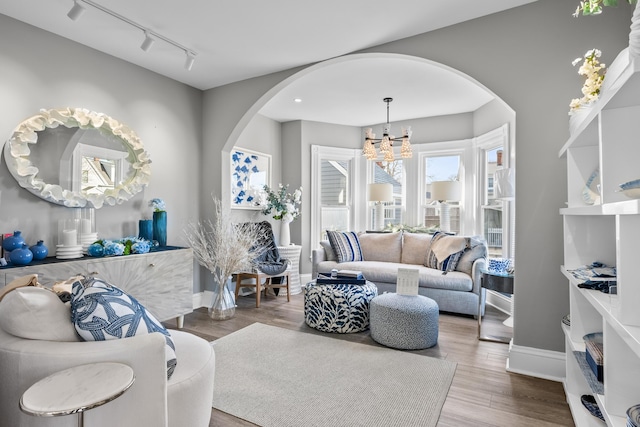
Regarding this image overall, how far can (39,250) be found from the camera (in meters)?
2.63

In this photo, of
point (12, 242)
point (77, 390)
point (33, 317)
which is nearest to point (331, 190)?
point (12, 242)

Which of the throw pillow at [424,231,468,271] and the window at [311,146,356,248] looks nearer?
the throw pillow at [424,231,468,271]

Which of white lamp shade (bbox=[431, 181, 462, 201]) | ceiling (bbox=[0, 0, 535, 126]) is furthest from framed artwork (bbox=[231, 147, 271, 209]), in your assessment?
white lamp shade (bbox=[431, 181, 462, 201])

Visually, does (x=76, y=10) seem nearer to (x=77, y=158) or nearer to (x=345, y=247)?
(x=77, y=158)

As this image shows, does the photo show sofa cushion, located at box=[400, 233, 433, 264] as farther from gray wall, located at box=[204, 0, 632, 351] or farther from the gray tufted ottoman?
gray wall, located at box=[204, 0, 632, 351]

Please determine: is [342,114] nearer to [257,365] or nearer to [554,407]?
[257,365]

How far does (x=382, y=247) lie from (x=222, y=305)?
2.41 m

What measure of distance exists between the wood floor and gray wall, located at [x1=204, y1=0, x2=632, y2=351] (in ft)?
1.10

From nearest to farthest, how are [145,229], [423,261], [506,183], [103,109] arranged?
[506,183]
[103,109]
[145,229]
[423,261]

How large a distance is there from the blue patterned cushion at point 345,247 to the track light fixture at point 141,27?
113 inches

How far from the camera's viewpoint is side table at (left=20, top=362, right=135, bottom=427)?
1018mm

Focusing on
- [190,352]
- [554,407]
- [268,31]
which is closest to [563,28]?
[268,31]

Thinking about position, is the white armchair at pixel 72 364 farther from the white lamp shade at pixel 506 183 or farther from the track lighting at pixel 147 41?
the white lamp shade at pixel 506 183

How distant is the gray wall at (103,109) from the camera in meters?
2.70
